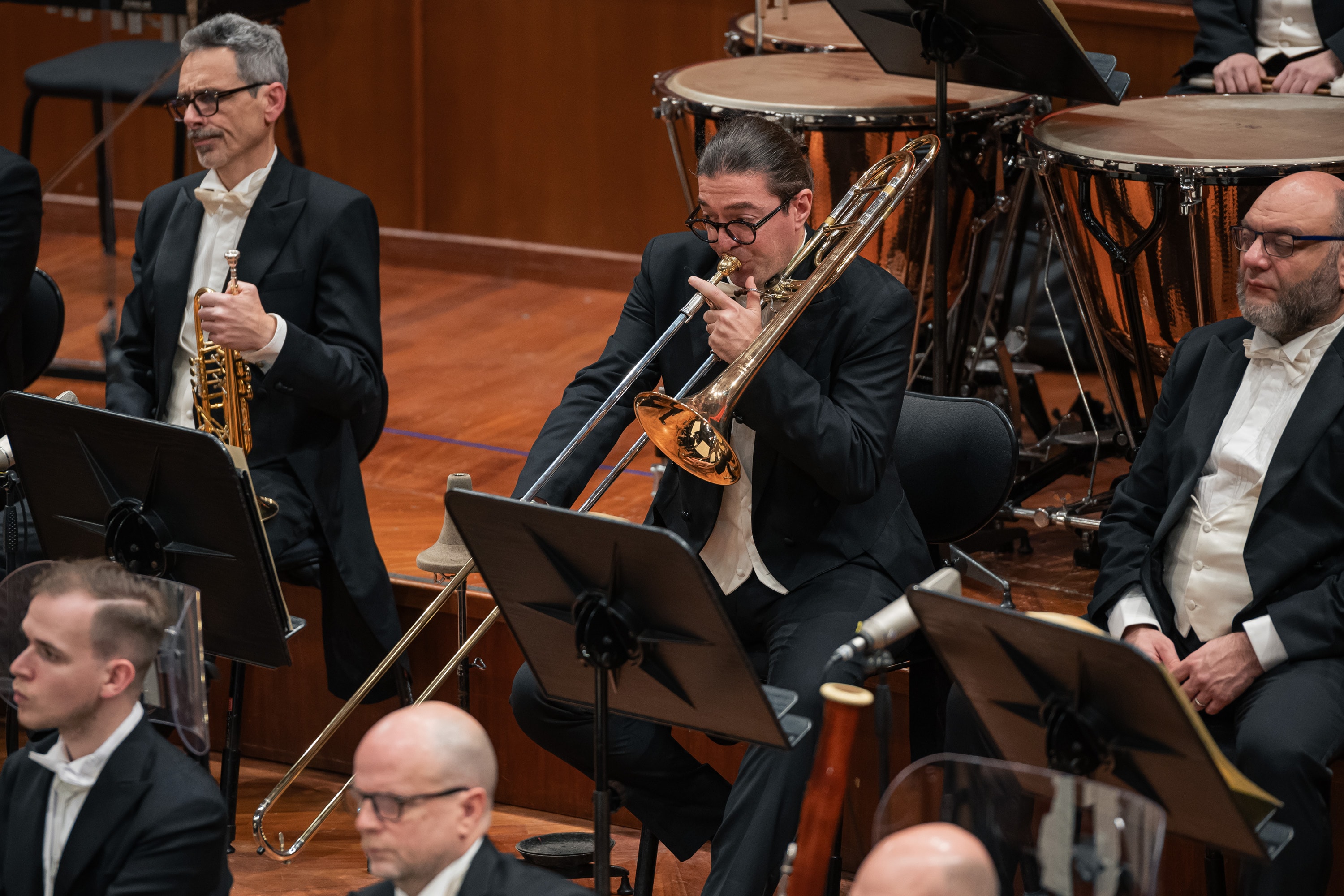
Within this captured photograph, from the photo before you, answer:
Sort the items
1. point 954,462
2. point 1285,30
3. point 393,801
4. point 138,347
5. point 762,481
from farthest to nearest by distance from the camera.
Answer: point 1285,30 < point 138,347 < point 954,462 < point 762,481 < point 393,801

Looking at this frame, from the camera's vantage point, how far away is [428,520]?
434 centimetres

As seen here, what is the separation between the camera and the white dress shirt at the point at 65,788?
2.46 metres

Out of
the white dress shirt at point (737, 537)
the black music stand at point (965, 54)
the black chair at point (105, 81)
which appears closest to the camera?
the white dress shirt at point (737, 537)

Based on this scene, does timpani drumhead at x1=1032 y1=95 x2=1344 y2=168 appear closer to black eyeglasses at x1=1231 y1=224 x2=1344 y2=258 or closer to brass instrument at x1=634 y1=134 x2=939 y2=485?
black eyeglasses at x1=1231 y1=224 x2=1344 y2=258

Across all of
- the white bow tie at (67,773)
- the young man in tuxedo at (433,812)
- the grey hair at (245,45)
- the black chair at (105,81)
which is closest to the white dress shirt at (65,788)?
the white bow tie at (67,773)

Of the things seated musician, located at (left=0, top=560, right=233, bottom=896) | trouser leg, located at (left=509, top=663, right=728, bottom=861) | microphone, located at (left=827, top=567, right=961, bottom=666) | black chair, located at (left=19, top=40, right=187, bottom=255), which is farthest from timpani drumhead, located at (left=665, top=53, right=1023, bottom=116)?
seated musician, located at (left=0, top=560, right=233, bottom=896)

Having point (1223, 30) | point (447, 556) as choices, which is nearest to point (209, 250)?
point (447, 556)

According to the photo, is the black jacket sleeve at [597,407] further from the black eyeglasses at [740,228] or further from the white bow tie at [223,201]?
the white bow tie at [223,201]

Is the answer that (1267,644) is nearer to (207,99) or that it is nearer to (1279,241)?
(1279,241)

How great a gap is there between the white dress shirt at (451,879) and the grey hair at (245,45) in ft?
6.26

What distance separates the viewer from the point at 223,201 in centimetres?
→ 361

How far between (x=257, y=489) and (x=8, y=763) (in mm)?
1042

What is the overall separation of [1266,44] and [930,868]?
3020 millimetres

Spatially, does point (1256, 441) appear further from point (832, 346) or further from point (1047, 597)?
point (1047, 597)
